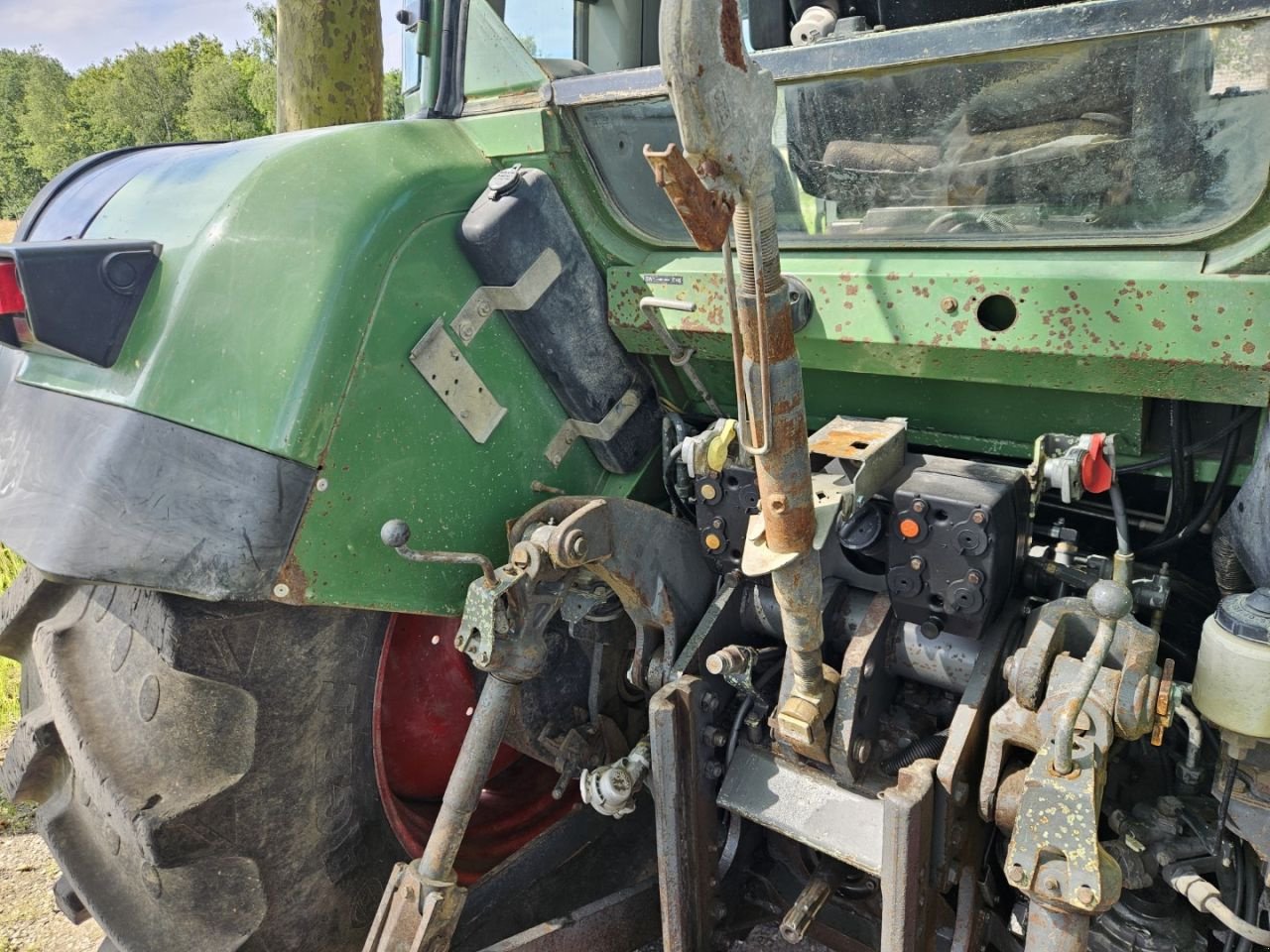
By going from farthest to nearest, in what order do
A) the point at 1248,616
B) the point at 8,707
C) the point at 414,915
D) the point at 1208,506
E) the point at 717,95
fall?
the point at 8,707, the point at 414,915, the point at 1208,506, the point at 1248,616, the point at 717,95

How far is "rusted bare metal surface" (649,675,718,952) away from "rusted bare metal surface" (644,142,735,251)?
0.90m

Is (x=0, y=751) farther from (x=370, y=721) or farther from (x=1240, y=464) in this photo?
(x=1240, y=464)

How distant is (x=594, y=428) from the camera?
72.7 inches

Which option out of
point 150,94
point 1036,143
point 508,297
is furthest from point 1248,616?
point 150,94

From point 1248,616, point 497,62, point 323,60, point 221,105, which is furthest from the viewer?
point 221,105

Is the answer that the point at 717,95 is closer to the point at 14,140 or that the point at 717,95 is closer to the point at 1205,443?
the point at 1205,443

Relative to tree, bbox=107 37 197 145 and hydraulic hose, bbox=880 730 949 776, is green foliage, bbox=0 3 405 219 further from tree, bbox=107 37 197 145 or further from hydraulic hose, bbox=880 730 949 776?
hydraulic hose, bbox=880 730 949 776

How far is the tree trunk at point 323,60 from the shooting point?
4.06 metres

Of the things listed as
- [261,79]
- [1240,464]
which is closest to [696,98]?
[1240,464]

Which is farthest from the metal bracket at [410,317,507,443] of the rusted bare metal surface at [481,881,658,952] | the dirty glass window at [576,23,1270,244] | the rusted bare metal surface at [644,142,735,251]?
the rusted bare metal surface at [481,881,658,952]

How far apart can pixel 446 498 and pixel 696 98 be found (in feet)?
2.94

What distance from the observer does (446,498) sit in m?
1.64

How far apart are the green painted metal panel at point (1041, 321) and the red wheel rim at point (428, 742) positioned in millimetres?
803

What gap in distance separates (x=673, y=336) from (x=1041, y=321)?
66 cm
